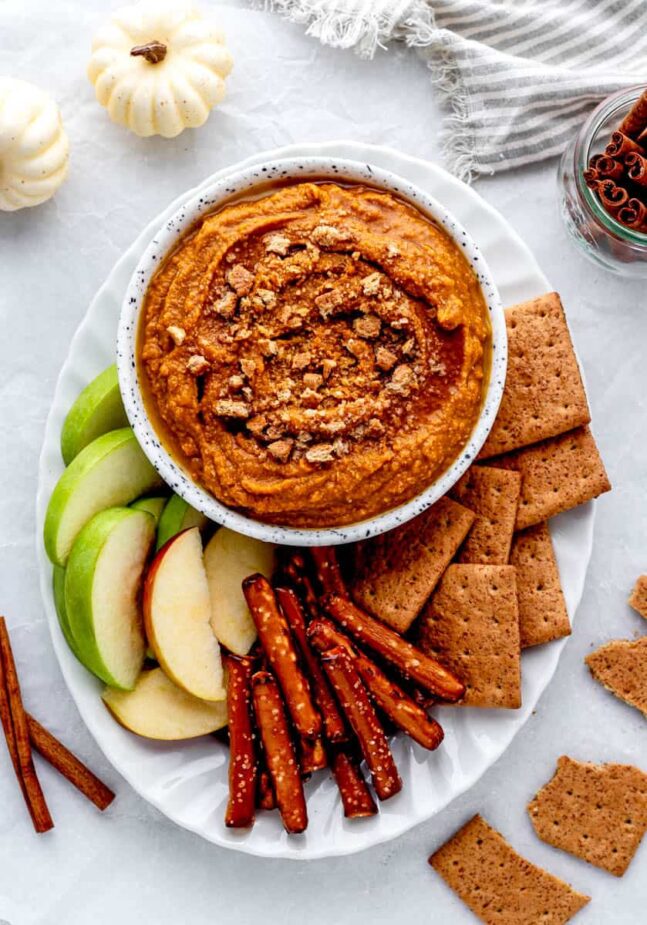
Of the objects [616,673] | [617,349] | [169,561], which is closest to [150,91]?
[169,561]

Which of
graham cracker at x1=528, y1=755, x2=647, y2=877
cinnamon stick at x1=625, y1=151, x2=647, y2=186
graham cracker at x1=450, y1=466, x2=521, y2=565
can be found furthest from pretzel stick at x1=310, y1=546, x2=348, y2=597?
cinnamon stick at x1=625, y1=151, x2=647, y2=186

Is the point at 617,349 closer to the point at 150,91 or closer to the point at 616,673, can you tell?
the point at 616,673

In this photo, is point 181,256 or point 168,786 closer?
point 181,256

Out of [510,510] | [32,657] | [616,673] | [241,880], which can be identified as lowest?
[241,880]

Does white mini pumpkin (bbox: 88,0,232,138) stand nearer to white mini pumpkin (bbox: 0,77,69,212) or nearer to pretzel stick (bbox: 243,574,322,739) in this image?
white mini pumpkin (bbox: 0,77,69,212)

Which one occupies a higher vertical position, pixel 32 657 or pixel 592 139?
pixel 592 139

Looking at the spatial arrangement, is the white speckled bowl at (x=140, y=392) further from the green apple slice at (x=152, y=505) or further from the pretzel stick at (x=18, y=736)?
the pretzel stick at (x=18, y=736)

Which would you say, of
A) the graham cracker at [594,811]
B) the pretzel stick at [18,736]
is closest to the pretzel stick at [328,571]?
the graham cracker at [594,811]
